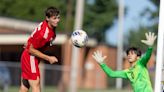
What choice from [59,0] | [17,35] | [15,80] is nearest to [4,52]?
[17,35]

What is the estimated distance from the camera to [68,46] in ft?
152

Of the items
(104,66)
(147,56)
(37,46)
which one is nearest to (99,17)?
(104,66)

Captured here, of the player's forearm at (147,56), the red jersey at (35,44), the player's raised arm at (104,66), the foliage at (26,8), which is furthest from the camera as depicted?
the foliage at (26,8)

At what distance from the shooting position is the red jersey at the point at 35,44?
11.8m

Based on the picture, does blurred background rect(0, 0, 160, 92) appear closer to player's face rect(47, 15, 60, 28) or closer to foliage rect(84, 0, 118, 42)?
foliage rect(84, 0, 118, 42)

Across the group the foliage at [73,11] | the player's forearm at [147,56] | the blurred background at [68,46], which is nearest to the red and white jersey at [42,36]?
the player's forearm at [147,56]

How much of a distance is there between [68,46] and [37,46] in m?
34.4

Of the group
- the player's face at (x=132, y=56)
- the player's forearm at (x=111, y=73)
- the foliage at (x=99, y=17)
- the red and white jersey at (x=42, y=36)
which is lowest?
the player's forearm at (x=111, y=73)

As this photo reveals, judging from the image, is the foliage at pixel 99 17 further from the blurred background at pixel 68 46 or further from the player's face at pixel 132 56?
the player's face at pixel 132 56

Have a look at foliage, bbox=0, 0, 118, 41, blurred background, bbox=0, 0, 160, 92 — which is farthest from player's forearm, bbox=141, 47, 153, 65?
foliage, bbox=0, 0, 118, 41

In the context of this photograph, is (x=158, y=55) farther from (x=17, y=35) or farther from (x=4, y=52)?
(x=4, y=52)

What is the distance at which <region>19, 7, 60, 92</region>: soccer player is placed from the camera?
38.5 feet

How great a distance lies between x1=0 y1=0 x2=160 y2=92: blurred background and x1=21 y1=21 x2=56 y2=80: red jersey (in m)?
17.7

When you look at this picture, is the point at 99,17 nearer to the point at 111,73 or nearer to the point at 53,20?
the point at 111,73
